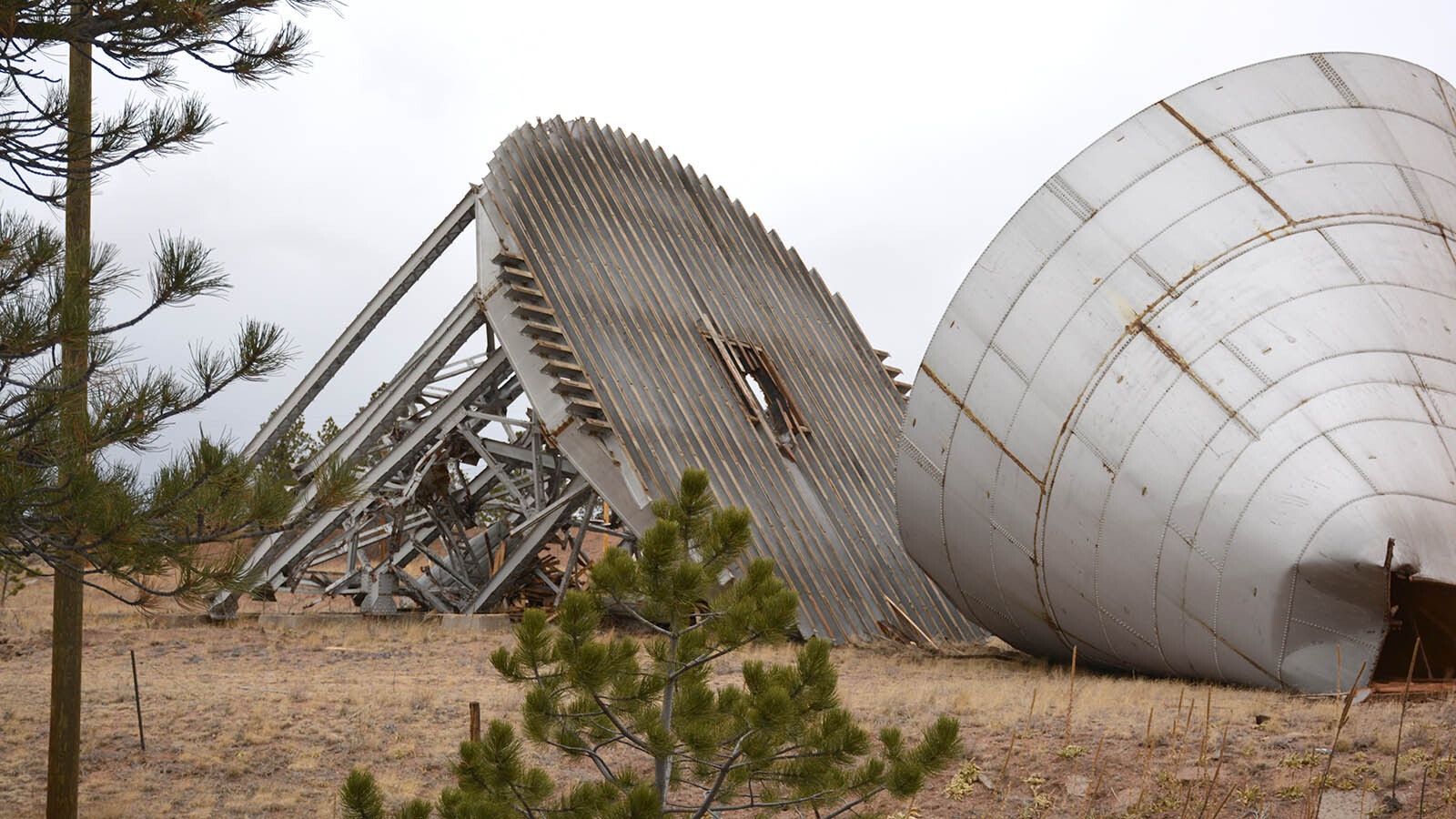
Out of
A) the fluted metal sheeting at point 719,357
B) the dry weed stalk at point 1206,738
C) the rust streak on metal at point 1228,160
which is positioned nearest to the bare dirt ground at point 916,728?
the dry weed stalk at point 1206,738

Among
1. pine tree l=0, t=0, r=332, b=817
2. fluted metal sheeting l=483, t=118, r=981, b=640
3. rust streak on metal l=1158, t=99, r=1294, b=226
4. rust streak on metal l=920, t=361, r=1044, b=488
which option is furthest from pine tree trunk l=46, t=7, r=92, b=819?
rust streak on metal l=1158, t=99, r=1294, b=226

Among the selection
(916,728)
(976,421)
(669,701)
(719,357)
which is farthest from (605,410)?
(669,701)

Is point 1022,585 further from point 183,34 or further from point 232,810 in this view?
point 183,34

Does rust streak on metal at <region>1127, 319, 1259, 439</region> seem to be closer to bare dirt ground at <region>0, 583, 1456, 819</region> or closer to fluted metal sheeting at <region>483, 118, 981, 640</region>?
bare dirt ground at <region>0, 583, 1456, 819</region>

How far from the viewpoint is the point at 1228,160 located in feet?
34.4

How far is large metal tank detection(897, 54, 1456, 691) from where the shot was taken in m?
8.85

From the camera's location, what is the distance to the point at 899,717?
9133 millimetres

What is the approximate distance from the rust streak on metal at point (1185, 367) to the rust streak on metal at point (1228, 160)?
1408 millimetres

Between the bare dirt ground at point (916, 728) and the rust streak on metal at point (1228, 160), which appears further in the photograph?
the rust streak on metal at point (1228, 160)

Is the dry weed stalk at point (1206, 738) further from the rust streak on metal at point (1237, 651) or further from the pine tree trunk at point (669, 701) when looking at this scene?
the pine tree trunk at point (669, 701)

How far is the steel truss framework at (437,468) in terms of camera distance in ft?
56.3

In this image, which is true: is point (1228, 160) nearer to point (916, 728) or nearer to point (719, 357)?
point (916, 728)

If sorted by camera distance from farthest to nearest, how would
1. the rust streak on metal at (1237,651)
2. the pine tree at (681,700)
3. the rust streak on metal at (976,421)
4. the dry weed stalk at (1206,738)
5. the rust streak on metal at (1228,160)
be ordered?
the rust streak on metal at (976,421), the rust streak on metal at (1228,160), the rust streak on metal at (1237,651), the dry weed stalk at (1206,738), the pine tree at (681,700)

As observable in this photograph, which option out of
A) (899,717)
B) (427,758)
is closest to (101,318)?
(427,758)
